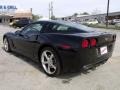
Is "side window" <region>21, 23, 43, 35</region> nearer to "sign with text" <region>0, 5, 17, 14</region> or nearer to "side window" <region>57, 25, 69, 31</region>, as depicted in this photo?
"side window" <region>57, 25, 69, 31</region>

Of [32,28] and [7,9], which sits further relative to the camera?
[7,9]

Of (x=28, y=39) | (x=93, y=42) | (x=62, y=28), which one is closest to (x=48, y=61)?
(x=62, y=28)

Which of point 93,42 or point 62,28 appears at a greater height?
point 62,28

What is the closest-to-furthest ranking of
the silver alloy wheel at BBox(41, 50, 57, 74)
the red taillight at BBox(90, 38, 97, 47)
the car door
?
the red taillight at BBox(90, 38, 97, 47) → the silver alloy wheel at BBox(41, 50, 57, 74) → the car door

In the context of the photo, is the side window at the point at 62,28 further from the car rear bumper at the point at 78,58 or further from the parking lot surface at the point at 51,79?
the parking lot surface at the point at 51,79

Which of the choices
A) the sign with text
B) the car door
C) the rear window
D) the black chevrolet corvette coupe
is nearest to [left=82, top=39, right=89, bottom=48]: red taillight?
the black chevrolet corvette coupe

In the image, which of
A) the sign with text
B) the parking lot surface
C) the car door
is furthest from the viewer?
the sign with text

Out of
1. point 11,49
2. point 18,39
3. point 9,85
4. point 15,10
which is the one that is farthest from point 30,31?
point 15,10

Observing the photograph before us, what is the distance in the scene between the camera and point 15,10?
Result: 61.8 meters

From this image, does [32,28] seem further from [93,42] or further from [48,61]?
[93,42]

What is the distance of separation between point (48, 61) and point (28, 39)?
3.37 feet

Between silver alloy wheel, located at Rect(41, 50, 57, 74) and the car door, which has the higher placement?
the car door

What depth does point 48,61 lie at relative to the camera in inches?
193

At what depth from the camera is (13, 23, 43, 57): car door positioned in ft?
17.6
